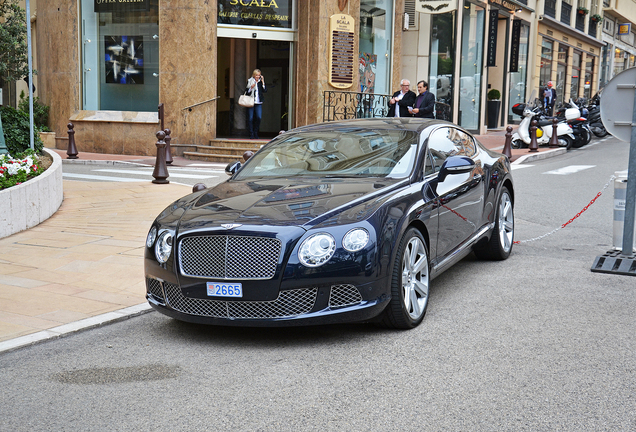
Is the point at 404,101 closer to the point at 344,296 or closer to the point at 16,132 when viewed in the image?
the point at 16,132

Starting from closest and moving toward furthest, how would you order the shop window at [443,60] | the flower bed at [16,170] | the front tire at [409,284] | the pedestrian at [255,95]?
1. the front tire at [409,284]
2. the flower bed at [16,170]
3. the pedestrian at [255,95]
4. the shop window at [443,60]

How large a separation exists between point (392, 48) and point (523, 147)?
515 cm

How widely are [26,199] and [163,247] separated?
16.3ft

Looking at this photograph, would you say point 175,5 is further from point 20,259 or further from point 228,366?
point 228,366

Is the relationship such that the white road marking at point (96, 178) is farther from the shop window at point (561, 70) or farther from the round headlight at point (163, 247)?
the shop window at point (561, 70)

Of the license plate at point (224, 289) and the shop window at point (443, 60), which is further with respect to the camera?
the shop window at point (443, 60)

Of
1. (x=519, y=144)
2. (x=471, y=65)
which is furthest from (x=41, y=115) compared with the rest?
(x=471, y=65)

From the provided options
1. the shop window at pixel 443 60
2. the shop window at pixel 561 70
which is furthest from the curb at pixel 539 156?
the shop window at pixel 561 70

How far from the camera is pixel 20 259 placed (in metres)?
7.43

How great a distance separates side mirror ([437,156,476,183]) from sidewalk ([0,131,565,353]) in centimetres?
254

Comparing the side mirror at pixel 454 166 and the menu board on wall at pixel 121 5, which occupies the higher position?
the menu board on wall at pixel 121 5

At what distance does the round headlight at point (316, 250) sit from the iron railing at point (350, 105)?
16020 mm

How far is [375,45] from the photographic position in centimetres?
2272

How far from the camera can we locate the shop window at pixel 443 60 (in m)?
25.9
